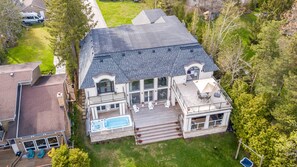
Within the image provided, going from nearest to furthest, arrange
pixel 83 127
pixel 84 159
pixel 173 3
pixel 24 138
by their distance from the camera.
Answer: pixel 84 159 → pixel 24 138 → pixel 83 127 → pixel 173 3

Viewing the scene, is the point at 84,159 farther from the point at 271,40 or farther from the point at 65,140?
the point at 271,40

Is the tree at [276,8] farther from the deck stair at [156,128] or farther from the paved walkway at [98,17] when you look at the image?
the paved walkway at [98,17]

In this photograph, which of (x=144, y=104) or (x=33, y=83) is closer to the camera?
(x=33, y=83)

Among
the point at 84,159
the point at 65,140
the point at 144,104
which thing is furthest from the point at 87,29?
the point at 84,159

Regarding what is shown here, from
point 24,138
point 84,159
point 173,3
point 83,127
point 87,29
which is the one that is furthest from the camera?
point 173,3

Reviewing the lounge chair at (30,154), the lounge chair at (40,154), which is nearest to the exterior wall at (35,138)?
the lounge chair at (30,154)

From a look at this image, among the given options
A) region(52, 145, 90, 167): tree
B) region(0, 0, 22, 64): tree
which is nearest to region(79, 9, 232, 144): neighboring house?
region(52, 145, 90, 167): tree

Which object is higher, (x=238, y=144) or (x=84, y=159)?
(x=84, y=159)
